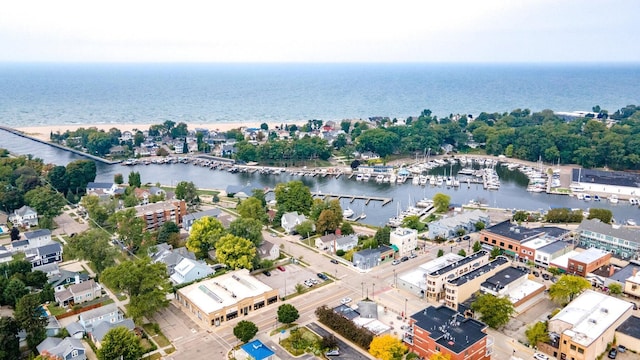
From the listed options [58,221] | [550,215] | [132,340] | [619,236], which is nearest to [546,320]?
[619,236]

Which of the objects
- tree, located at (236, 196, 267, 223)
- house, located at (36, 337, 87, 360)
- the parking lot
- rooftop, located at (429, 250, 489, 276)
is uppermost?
tree, located at (236, 196, 267, 223)

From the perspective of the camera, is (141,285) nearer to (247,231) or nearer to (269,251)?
(247,231)

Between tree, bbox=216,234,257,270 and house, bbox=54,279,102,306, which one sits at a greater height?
tree, bbox=216,234,257,270

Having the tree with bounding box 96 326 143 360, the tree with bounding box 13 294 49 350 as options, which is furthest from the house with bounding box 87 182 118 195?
the tree with bounding box 96 326 143 360

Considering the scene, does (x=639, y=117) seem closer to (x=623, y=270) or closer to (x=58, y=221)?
(x=623, y=270)

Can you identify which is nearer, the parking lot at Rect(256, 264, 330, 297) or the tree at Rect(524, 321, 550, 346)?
the tree at Rect(524, 321, 550, 346)

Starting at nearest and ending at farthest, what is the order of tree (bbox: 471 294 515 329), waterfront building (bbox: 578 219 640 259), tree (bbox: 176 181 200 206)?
1. tree (bbox: 471 294 515 329)
2. waterfront building (bbox: 578 219 640 259)
3. tree (bbox: 176 181 200 206)

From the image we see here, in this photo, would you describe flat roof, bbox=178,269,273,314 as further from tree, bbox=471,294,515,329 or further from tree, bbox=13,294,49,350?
tree, bbox=471,294,515,329
